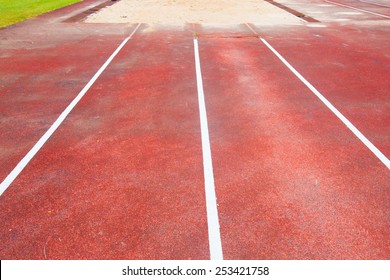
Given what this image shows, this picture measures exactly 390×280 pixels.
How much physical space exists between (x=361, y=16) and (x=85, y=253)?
77.7ft

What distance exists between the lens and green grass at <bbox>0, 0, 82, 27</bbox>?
20.7 m

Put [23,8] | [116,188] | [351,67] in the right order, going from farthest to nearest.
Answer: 1. [23,8]
2. [351,67]
3. [116,188]

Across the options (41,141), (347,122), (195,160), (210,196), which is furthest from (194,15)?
(210,196)

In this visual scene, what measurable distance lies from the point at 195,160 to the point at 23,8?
79.0ft

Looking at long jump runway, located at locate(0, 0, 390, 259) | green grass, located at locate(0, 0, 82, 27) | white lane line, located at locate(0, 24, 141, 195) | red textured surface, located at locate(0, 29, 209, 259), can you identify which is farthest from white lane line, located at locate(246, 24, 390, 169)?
green grass, located at locate(0, 0, 82, 27)

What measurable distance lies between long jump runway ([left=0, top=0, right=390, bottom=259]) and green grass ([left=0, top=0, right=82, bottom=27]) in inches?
424

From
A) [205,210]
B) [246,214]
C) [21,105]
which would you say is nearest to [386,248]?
[246,214]

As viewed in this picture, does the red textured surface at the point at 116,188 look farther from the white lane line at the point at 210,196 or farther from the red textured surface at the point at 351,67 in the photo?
the red textured surface at the point at 351,67

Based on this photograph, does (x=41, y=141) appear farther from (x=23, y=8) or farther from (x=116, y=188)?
(x=23, y=8)

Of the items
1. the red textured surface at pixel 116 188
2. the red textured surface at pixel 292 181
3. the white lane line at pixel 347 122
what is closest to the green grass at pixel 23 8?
the red textured surface at pixel 116 188

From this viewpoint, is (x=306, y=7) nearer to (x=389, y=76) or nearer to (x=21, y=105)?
(x=389, y=76)

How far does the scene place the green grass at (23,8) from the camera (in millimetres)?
20719

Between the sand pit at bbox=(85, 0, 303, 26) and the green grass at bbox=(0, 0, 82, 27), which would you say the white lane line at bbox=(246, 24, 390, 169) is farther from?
the green grass at bbox=(0, 0, 82, 27)

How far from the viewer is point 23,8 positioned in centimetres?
2475
